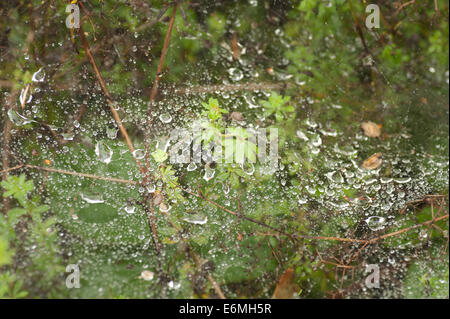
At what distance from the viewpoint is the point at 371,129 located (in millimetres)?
2484

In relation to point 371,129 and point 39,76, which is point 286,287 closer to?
point 371,129

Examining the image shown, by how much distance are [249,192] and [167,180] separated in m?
0.63

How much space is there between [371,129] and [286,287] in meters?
1.37

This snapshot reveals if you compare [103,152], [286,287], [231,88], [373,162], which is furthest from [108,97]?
[373,162]

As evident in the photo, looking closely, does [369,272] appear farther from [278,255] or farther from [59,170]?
[59,170]

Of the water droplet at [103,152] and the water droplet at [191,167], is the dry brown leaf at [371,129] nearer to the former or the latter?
the water droplet at [191,167]

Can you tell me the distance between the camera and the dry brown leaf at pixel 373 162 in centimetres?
246

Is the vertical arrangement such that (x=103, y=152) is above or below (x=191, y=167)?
above

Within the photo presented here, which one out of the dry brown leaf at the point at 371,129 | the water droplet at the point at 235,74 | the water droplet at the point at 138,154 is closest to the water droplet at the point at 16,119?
the water droplet at the point at 138,154

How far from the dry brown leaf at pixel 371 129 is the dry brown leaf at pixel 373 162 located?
160 mm

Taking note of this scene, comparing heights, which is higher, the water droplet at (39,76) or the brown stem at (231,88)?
the water droplet at (39,76)
